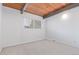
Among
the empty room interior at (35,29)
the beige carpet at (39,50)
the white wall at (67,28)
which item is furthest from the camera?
the white wall at (67,28)

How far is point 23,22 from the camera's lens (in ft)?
25.3

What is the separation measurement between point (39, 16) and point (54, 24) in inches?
65.2

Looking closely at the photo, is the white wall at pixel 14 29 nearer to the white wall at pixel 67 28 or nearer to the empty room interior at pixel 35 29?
the empty room interior at pixel 35 29

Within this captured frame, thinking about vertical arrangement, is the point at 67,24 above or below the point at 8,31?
above

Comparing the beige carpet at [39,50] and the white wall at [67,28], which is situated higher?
the white wall at [67,28]

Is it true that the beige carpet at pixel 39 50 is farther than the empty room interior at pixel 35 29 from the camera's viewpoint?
No

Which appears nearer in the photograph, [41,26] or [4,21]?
[4,21]

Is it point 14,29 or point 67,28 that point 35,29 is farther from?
Answer: point 67,28

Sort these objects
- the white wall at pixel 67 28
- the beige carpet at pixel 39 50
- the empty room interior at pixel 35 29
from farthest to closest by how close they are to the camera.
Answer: the white wall at pixel 67 28
the empty room interior at pixel 35 29
the beige carpet at pixel 39 50

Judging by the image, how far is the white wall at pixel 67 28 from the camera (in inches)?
237

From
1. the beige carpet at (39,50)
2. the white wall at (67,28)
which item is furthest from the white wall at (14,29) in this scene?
the white wall at (67,28)

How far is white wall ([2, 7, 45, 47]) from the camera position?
19.8ft
